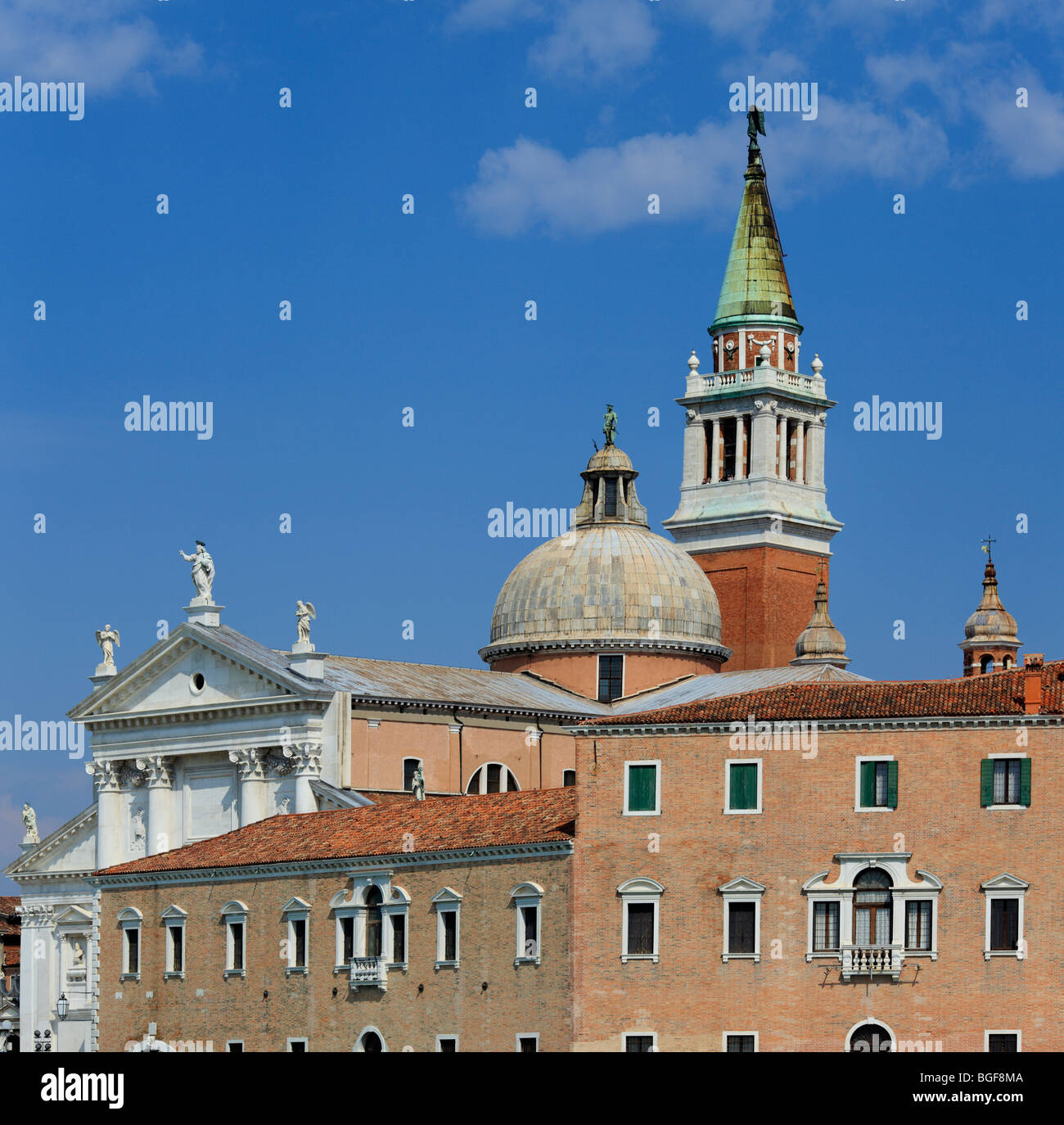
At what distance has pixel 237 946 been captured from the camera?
63156mm

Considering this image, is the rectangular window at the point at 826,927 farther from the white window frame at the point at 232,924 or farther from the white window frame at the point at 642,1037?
the white window frame at the point at 232,924

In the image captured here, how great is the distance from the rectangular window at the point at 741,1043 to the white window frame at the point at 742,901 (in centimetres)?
144

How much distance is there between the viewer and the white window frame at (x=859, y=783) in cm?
5478

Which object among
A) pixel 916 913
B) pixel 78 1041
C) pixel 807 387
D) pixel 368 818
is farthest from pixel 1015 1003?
pixel 807 387

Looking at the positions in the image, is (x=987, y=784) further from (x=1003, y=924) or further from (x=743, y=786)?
(x=743, y=786)

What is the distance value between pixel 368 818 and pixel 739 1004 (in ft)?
43.3

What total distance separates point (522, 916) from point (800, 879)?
5873mm

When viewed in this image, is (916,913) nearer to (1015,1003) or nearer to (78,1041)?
(1015,1003)

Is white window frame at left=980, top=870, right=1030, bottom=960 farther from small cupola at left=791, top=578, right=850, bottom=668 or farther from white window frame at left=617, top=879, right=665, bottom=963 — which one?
small cupola at left=791, top=578, right=850, bottom=668

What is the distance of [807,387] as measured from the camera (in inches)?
3986

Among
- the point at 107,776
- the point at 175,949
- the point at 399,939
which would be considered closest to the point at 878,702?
the point at 399,939

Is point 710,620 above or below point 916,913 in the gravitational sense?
above

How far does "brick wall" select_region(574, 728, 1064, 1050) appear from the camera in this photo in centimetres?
5353

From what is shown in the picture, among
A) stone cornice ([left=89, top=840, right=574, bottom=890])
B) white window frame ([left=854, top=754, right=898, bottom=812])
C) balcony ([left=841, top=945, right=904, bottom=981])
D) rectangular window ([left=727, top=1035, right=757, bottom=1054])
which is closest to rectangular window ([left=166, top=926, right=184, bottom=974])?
stone cornice ([left=89, top=840, right=574, bottom=890])
